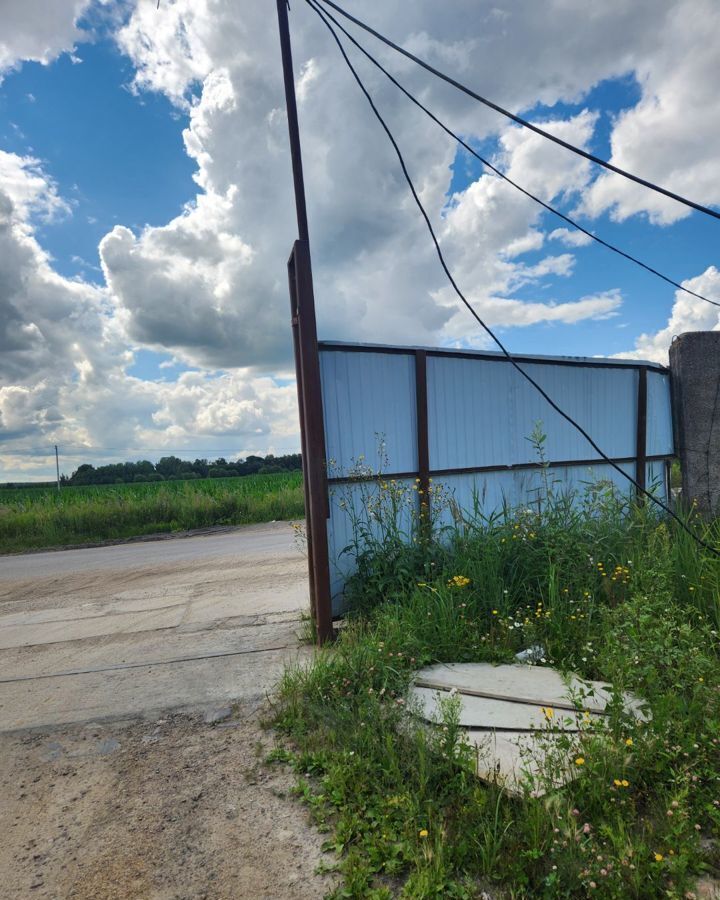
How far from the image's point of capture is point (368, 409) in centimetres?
533

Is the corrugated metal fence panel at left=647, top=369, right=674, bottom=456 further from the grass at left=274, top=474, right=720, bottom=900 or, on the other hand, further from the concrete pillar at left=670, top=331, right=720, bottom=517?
the grass at left=274, top=474, right=720, bottom=900

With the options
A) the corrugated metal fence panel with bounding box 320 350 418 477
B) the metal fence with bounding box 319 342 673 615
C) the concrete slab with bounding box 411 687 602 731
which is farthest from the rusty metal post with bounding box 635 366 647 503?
the concrete slab with bounding box 411 687 602 731

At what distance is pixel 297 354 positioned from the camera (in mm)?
4980

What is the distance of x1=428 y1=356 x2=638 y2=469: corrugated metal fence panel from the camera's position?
5.83 meters

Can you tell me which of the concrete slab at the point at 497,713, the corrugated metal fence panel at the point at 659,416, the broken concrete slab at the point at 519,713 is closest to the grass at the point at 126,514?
the corrugated metal fence panel at the point at 659,416

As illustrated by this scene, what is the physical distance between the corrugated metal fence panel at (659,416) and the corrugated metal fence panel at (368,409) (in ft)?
12.6

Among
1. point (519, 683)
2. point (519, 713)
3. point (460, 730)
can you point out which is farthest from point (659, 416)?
point (460, 730)

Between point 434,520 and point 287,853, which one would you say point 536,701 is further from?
point 434,520

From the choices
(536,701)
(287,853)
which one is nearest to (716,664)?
(536,701)

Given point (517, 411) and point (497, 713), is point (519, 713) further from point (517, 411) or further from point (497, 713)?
point (517, 411)

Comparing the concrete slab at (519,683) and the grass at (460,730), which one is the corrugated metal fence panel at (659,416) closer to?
the grass at (460,730)

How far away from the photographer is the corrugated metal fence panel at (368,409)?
5121mm

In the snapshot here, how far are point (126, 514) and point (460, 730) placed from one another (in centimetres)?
1223

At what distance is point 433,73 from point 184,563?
7.20m
